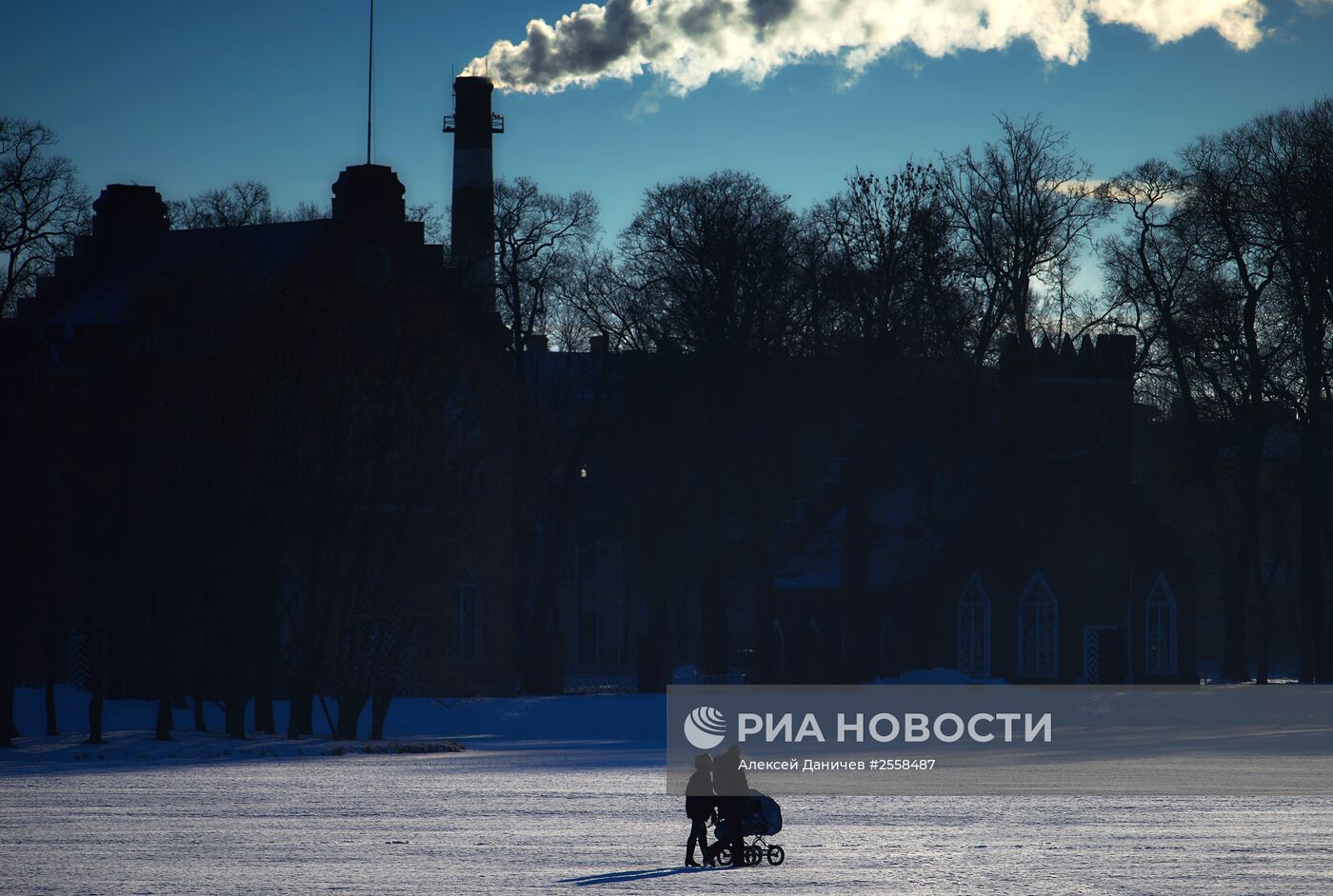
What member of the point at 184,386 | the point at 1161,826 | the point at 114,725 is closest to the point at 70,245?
the point at 114,725

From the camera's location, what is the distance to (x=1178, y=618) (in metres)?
60.2

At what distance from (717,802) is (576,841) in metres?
2.05

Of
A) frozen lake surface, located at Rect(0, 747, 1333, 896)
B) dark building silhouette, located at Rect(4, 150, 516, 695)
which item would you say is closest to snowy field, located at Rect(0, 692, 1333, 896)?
frozen lake surface, located at Rect(0, 747, 1333, 896)

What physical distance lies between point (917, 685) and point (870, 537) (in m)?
5.06

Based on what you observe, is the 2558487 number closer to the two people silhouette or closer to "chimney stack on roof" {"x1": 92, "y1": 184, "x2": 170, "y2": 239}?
the two people silhouette

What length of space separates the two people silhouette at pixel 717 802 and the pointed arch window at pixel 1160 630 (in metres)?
44.3

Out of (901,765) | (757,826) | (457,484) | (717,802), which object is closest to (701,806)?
(717,802)

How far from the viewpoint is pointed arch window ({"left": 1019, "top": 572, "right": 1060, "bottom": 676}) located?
2308 inches

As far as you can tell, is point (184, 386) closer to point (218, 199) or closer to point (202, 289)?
point (202, 289)

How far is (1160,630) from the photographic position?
60094mm

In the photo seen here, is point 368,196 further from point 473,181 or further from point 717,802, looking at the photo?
point 717,802

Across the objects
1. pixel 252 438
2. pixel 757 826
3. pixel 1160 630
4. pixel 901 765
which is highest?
pixel 252 438

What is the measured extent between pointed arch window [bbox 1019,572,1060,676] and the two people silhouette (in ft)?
139

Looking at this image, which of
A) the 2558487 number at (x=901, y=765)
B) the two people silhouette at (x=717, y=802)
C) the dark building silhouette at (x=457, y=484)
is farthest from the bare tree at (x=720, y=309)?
the two people silhouette at (x=717, y=802)
